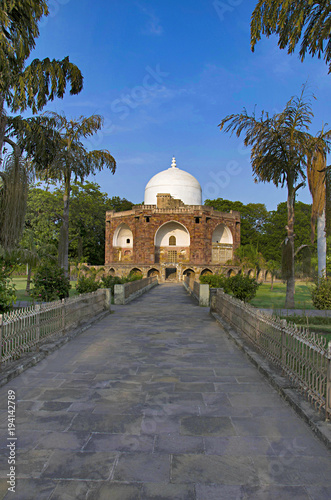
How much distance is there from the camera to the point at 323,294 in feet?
43.4

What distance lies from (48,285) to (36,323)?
235 inches

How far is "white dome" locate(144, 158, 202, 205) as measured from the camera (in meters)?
46.5

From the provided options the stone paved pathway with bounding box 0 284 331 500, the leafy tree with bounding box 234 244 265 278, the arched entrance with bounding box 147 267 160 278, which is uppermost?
the leafy tree with bounding box 234 244 265 278

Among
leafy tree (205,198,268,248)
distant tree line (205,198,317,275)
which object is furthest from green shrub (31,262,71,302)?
leafy tree (205,198,268,248)

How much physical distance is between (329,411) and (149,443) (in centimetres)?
168

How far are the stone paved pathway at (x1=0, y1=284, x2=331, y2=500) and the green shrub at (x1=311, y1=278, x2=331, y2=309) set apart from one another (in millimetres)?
8869

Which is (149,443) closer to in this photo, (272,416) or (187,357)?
(272,416)

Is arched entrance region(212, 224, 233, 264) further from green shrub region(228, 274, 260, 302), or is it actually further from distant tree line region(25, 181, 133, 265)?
green shrub region(228, 274, 260, 302)

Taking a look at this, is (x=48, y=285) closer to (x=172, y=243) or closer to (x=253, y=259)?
(x=253, y=259)

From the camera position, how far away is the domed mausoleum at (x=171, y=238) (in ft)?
131

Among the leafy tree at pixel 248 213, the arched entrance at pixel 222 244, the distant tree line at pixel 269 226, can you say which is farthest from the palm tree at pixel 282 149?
the leafy tree at pixel 248 213

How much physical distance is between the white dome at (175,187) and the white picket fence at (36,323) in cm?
3837

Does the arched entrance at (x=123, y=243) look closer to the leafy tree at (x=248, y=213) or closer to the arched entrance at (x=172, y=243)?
the arched entrance at (x=172, y=243)

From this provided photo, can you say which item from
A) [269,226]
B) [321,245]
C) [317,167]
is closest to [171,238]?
[269,226]
